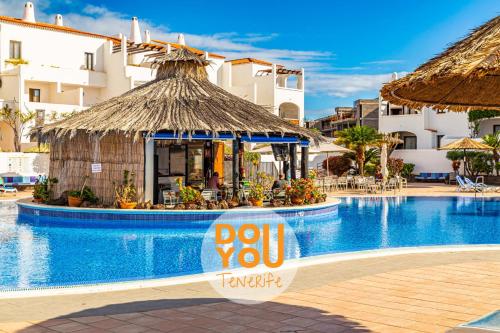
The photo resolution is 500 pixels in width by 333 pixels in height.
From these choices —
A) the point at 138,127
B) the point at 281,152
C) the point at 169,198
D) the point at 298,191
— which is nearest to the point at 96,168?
the point at 138,127

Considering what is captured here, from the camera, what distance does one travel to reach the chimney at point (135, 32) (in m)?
50.6

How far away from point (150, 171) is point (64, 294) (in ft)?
35.9

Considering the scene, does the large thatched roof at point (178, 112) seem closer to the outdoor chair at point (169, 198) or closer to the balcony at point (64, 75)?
the outdoor chair at point (169, 198)

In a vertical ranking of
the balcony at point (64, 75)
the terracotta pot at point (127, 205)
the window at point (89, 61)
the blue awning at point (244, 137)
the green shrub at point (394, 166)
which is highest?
the window at point (89, 61)

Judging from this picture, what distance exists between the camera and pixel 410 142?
136 feet

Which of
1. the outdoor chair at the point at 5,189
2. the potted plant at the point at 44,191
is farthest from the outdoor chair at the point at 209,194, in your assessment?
the outdoor chair at the point at 5,189

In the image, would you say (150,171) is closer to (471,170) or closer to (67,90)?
(471,170)

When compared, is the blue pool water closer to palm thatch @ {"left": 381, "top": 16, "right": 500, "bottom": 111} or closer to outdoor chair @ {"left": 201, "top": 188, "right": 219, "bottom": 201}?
outdoor chair @ {"left": 201, "top": 188, "right": 219, "bottom": 201}

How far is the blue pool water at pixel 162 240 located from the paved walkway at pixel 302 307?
2.32 m

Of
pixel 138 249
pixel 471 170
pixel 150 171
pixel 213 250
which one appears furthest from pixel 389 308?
pixel 471 170

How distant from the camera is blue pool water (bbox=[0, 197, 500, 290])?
10320 mm

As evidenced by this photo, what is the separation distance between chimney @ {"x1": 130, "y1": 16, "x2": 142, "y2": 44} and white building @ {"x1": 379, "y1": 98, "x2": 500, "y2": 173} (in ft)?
70.4

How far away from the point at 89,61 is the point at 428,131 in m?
24.8

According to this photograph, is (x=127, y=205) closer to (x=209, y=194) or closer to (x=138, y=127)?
(x=138, y=127)
